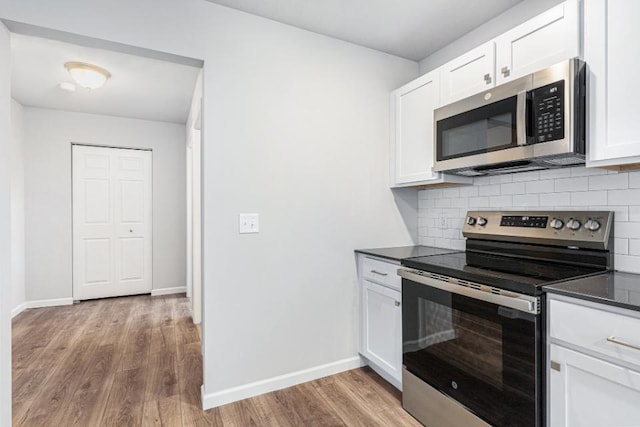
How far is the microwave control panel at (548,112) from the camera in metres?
1.46

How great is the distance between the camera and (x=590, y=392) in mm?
1147

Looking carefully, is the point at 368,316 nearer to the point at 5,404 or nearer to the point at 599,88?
the point at 599,88

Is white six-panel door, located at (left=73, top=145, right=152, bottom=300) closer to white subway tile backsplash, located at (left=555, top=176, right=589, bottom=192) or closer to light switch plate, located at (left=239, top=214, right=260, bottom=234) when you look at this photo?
light switch plate, located at (left=239, top=214, right=260, bottom=234)

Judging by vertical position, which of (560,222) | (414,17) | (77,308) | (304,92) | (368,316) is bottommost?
(77,308)

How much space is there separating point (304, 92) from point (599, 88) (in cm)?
162

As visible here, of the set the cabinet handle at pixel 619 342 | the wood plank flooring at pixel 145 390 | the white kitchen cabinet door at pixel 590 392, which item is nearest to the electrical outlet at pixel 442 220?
the wood plank flooring at pixel 145 390

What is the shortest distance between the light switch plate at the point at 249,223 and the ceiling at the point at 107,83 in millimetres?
1377

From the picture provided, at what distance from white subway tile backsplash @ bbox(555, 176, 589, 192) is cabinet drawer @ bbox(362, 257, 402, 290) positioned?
1.01 meters

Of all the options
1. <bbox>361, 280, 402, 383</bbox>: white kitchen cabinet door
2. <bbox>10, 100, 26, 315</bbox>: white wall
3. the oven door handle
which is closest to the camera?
the oven door handle

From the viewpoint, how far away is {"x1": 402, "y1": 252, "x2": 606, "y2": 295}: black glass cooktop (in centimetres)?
134

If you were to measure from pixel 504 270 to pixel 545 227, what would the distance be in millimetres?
485

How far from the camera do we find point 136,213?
15.6ft

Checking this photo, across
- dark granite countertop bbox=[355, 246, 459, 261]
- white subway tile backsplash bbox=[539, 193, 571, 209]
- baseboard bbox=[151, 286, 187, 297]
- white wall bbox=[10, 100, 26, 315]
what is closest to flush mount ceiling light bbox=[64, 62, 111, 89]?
white wall bbox=[10, 100, 26, 315]

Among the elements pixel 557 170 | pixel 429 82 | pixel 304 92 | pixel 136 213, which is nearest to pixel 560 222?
pixel 557 170
